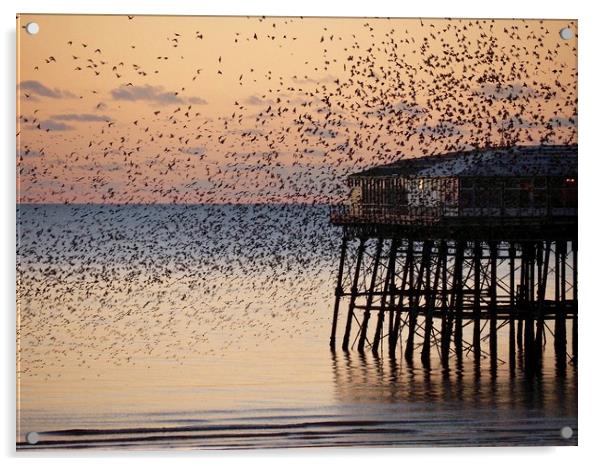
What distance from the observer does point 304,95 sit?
1628cm

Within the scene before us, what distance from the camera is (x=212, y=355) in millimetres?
16422

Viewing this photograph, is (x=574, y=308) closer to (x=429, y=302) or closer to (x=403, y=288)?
(x=429, y=302)

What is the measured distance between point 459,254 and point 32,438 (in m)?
3.63

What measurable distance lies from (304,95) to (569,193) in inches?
83.0

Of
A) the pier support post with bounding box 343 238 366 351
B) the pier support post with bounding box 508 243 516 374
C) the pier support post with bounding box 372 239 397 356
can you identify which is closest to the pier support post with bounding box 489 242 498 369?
the pier support post with bounding box 508 243 516 374

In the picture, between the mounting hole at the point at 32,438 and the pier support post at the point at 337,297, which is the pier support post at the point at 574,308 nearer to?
the pier support post at the point at 337,297

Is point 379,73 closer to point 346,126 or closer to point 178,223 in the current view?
point 346,126

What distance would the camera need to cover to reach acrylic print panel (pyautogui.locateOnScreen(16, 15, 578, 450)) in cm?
1611

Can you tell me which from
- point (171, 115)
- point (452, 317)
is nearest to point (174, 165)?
point (171, 115)

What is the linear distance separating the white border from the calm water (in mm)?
93

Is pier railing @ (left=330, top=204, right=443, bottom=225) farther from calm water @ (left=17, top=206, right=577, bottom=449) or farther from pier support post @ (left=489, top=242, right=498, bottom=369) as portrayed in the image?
pier support post @ (left=489, top=242, right=498, bottom=369)

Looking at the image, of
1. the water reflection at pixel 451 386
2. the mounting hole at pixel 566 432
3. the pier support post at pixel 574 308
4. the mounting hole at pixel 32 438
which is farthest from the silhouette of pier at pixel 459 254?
the mounting hole at pixel 32 438

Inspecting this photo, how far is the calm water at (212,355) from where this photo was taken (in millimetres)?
16125
